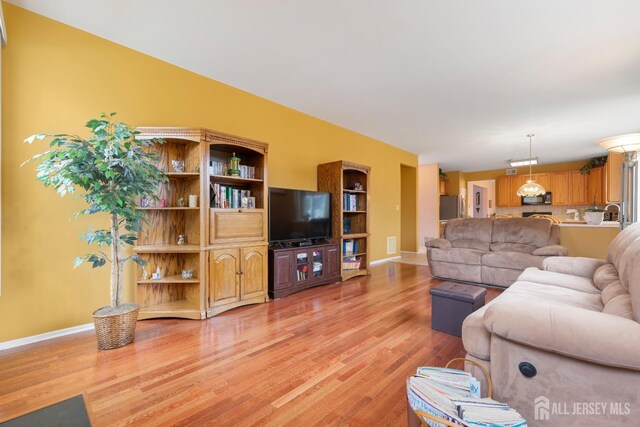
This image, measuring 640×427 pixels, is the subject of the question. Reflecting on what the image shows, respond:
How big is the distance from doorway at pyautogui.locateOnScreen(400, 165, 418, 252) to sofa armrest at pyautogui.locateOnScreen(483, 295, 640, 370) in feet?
20.1

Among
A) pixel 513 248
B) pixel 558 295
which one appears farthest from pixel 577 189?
pixel 558 295

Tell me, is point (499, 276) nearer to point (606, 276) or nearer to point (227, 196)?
point (606, 276)

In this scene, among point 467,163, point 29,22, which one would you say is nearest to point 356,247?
point 29,22

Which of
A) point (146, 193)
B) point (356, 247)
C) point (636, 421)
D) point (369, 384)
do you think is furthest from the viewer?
point (356, 247)

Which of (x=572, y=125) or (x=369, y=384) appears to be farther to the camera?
(x=572, y=125)

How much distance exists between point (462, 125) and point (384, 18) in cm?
333

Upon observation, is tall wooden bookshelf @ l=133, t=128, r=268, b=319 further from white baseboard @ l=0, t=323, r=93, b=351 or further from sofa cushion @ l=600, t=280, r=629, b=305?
sofa cushion @ l=600, t=280, r=629, b=305

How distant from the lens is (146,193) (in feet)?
7.46

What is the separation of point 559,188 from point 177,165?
9.71 m

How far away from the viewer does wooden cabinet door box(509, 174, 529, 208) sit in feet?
27.9

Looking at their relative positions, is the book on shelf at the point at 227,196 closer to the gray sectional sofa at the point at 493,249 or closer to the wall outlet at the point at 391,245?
the gray sectional sofa at the point at 493,249

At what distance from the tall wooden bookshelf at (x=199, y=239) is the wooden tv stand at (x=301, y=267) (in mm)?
177

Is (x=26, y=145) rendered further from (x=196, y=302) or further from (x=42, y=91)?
(x=196, y=302)

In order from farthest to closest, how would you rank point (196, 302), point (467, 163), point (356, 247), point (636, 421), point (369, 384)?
point (467, 163)
point (356, 247)
point (196, 302)
point (369, 384)
point (636, 421)
